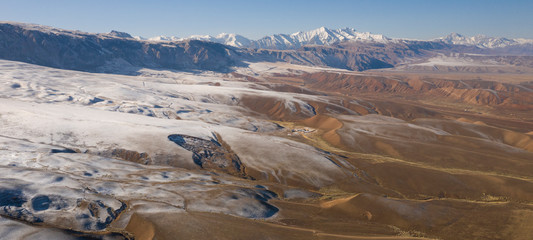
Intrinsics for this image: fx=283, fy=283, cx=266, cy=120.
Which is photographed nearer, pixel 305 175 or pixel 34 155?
pixel 34 155

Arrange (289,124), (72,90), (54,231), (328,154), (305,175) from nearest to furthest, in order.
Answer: (54,231)
(305,175)
(328,154)
(289,124)
(72,90)

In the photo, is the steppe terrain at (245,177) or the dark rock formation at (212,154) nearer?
the steppe terrain at (245,177)

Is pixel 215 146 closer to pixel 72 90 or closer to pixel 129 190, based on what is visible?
pixel 129 190

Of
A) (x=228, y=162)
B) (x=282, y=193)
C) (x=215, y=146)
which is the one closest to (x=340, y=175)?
(x=282, y=193)

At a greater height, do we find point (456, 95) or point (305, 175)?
point (456, 95)

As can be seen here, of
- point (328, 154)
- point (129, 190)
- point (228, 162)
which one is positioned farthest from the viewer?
point (328, 154)

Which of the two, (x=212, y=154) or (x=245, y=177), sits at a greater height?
(x=212, y=154)

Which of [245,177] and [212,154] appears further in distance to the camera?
[212,154]

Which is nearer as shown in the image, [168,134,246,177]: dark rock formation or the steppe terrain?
the steppe terrain
